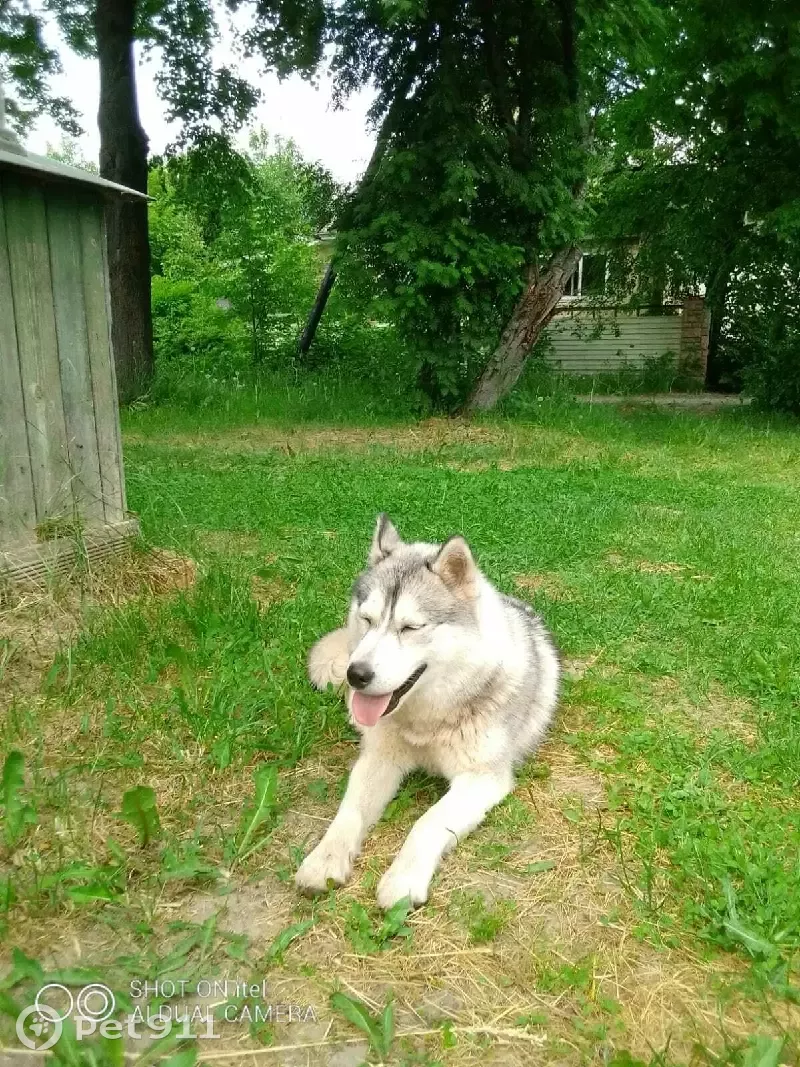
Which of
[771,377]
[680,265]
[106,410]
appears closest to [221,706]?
[106,410]

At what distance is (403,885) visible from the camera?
224 cm

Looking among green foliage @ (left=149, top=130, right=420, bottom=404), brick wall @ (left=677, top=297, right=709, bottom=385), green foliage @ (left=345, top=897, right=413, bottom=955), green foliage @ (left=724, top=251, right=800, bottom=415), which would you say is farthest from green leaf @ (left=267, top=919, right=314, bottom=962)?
brick wall @ (left=677, top=297, right=709, bottom=385)

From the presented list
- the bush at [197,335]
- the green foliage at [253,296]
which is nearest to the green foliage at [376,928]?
the green foliage at [253,296]

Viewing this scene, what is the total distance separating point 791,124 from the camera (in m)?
10.5

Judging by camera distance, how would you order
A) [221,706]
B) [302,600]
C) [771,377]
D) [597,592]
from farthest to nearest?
1. [771,377]
2. [597,592]
3. [302,600]
4. [221,706]

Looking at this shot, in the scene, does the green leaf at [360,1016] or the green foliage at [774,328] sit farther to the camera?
the green foliage at [774,328]

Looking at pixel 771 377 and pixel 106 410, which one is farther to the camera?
pixel 771 377

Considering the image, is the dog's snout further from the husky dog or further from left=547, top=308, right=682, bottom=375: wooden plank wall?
left=547, top=308, right=682, bottom=375: wooden plank wall

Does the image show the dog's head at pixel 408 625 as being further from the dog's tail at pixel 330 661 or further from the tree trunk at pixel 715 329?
the tree trunk at pixel 715 329

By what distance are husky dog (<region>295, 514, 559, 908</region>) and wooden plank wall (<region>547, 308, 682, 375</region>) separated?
57.0 feet

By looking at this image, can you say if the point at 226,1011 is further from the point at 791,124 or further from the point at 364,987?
the point at 791,124

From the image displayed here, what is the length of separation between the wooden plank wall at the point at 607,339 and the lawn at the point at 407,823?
15.0 metres

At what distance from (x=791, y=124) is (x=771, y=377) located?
153 inches

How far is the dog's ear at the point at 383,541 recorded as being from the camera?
3084 mm
